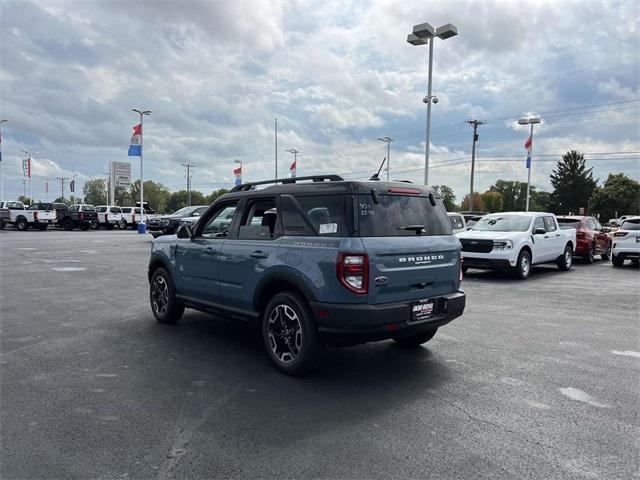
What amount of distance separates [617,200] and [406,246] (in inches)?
3628

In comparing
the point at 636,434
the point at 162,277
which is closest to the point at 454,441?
the point at 636,434

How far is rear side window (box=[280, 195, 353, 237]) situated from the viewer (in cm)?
445

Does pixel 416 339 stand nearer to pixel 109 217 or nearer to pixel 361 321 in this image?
pixel 361 321

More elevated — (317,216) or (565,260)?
(317,216)

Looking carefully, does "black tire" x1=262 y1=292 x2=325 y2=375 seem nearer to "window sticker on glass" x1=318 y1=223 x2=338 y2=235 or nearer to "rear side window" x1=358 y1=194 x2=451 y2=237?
"window sticker on glass" x1=318 y1=223 x2=338 y2=235

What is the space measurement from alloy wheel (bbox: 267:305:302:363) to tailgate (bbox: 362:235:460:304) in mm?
871

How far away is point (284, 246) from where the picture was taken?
4.80 m

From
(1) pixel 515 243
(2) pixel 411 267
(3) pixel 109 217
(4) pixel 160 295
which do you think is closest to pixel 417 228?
(2) pixel 411 267

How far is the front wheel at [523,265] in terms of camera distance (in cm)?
1209

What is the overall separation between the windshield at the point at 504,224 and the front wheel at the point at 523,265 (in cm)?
79

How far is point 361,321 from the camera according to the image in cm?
420

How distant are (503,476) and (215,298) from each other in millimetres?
3767

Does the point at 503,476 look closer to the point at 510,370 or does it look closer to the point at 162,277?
the point at 510,370

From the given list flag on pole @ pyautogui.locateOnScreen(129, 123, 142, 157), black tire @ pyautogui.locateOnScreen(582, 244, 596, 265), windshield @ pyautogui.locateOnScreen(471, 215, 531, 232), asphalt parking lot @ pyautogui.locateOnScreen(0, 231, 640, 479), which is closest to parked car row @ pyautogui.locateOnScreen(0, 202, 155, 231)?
flag on pole @ pyautogui.locateOnScreen(129, 123, 142, 157)
